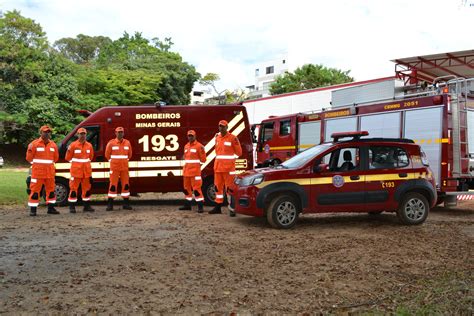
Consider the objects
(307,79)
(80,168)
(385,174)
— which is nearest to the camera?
(385,174)

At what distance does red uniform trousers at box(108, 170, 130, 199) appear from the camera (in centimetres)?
1033

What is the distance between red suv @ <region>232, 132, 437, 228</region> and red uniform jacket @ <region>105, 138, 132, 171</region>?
3.14m

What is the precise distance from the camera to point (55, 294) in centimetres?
440

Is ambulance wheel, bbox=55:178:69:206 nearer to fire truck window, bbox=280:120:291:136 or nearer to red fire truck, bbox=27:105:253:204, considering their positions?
red fire truck, bbox=27:105:253:204

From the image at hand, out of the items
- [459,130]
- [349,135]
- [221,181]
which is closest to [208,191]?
[221,181]

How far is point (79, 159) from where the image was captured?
10039mm

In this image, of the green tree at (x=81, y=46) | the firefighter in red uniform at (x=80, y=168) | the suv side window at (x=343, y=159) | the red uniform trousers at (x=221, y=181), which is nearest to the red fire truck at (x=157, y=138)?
the firefighter in red uniform at (x=80, y=168)

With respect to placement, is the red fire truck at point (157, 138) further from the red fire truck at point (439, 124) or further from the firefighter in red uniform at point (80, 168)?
the red fire truck at point (439, 124)

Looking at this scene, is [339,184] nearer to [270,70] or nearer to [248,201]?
[248,201]

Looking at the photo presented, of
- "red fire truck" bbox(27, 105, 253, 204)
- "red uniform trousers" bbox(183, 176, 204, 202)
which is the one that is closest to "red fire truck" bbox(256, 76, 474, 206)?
"red fire truck" bbox(27, 105, 253, 204)

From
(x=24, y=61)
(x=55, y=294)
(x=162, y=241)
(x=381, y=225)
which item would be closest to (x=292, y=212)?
(x=381, y=225)

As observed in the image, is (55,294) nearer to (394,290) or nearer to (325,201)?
(394,290)

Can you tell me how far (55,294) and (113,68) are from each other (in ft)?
109

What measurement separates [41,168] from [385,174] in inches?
275
